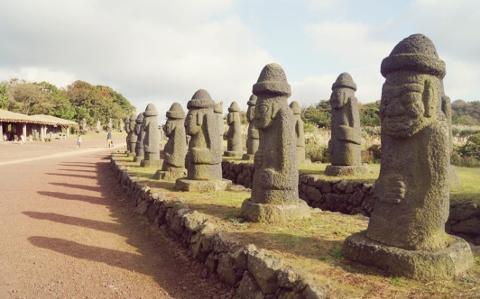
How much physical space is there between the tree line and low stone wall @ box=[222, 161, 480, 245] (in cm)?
4906

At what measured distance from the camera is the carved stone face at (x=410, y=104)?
4.26 meters

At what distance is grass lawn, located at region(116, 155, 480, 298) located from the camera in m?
3.81

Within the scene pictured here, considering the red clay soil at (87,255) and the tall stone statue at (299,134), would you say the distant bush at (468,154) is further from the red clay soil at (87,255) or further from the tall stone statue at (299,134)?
the red clay soil at (87,255)

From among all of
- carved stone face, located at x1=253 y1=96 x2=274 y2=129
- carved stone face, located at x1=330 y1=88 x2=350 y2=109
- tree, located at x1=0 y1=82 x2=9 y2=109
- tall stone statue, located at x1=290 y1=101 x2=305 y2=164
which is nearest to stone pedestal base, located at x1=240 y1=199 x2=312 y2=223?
carved stone face, located at x1=253 y1=96 x2=274 y2=129

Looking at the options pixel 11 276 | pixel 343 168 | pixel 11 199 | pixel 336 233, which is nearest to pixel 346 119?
pixel 343 168

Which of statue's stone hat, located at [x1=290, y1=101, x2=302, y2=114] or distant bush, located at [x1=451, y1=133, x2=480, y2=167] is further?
distant bush, located at [x1=451, y1=133, x2=480, y2=167]

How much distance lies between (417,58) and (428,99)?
451 mm

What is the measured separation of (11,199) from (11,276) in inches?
260

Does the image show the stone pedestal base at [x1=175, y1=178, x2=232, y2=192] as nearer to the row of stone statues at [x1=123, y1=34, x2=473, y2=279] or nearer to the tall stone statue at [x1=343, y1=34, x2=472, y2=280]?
the row of stone statues at [x1=123, y1=34, x2=473, y2=279]

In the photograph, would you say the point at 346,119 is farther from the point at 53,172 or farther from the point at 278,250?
the point at 53,172

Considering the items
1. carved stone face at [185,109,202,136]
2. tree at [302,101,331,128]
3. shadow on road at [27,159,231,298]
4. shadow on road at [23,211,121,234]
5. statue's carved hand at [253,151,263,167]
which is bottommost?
shadow on road at [27,159,231,298]

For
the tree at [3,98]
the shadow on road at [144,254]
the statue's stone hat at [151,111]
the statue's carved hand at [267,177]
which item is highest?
the tree at [3,98]

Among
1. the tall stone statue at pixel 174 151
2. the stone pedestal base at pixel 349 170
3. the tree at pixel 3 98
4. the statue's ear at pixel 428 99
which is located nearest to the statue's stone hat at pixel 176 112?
the tall stone statue at pixel 174 151

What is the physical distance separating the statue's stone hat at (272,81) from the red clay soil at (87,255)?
3039mm
